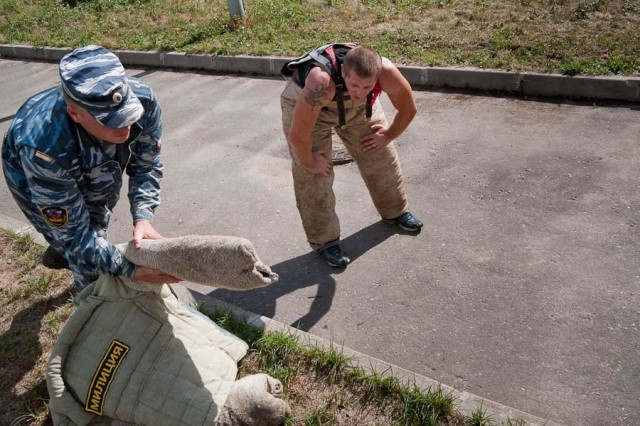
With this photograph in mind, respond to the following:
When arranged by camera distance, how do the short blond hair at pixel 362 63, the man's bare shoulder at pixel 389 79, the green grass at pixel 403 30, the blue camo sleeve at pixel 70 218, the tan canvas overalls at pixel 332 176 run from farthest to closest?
the green grass at pixel 403 30
the tan canvas overalls at pixel 332 176
the man's bare shoulder at pixel 389 79
the short blond hair at pixel 362 63
the blue camo sleeve at pixel 70 218

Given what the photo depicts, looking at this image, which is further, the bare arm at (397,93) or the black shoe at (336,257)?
the black shoe at (336,257)

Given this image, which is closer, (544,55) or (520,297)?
(520,297)

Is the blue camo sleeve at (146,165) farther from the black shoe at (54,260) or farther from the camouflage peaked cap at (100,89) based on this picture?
the black shoe at (54,260)

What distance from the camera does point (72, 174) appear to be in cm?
292

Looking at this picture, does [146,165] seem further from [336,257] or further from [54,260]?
[336,257]

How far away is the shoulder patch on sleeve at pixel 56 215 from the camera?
284cm

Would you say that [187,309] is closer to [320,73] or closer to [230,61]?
[320,73]

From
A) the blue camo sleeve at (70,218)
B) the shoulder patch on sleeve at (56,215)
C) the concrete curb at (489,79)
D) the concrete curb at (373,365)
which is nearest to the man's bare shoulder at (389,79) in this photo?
the concrete curb at (373,365)

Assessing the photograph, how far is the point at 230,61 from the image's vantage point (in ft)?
28.3

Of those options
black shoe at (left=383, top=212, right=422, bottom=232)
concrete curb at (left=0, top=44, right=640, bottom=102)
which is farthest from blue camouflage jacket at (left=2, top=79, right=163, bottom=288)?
concrete curb at (left=0, top=44, right=640, bottom=102)

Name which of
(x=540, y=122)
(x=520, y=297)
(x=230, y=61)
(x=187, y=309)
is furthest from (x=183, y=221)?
(x=230, y=61)

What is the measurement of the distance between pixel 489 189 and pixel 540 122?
1.39m

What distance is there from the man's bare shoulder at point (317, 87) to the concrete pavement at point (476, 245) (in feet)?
4.33

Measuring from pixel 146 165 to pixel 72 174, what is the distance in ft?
1.95
